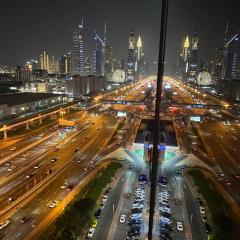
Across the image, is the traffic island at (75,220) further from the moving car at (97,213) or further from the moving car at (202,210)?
the moving car at (202,210)

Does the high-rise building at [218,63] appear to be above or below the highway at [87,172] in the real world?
above

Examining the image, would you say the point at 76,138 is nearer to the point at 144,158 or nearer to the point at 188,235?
the point at 144,158

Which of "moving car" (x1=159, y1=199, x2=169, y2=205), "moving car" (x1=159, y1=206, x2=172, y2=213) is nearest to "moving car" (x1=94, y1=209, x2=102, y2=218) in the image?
"moving car" (x1=159, y1=206, x2=172, y2=213)

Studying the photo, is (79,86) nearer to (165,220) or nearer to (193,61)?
(165,220)

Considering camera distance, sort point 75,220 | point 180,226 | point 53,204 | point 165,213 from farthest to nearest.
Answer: point 53,204 < point 165,213 < point 180,226 < point 75,220

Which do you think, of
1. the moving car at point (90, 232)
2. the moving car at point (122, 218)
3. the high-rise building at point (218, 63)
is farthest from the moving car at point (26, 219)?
the high-rise building at point (218, 63)

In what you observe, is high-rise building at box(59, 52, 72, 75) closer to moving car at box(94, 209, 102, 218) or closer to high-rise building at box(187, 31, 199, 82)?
high-rise building at box(187, 31, 199, 82)

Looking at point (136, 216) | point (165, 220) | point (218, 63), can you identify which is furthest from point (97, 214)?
point (218, 63)
